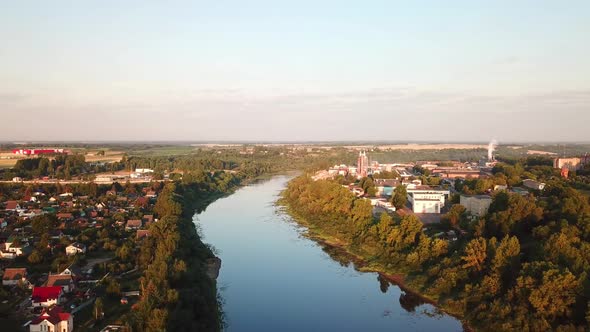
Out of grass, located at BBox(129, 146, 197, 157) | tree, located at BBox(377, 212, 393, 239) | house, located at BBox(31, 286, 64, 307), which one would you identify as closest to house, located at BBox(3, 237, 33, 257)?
house, located at BBox(31, 286, 64, 307)

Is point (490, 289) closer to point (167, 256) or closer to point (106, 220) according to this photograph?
point (167, 256)

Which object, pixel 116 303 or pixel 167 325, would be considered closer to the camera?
pixel 167 325

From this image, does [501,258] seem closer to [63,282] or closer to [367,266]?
[367,266]

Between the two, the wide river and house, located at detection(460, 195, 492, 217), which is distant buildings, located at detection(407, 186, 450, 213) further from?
the wide river

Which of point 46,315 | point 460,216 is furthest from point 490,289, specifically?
point 46,315

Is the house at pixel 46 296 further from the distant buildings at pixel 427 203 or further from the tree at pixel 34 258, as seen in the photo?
the distant buildings at pixel 427 203

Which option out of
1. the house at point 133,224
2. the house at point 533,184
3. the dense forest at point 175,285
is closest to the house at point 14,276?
the dense forest at point 175,285

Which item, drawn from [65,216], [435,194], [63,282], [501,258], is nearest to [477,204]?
[435,194]
